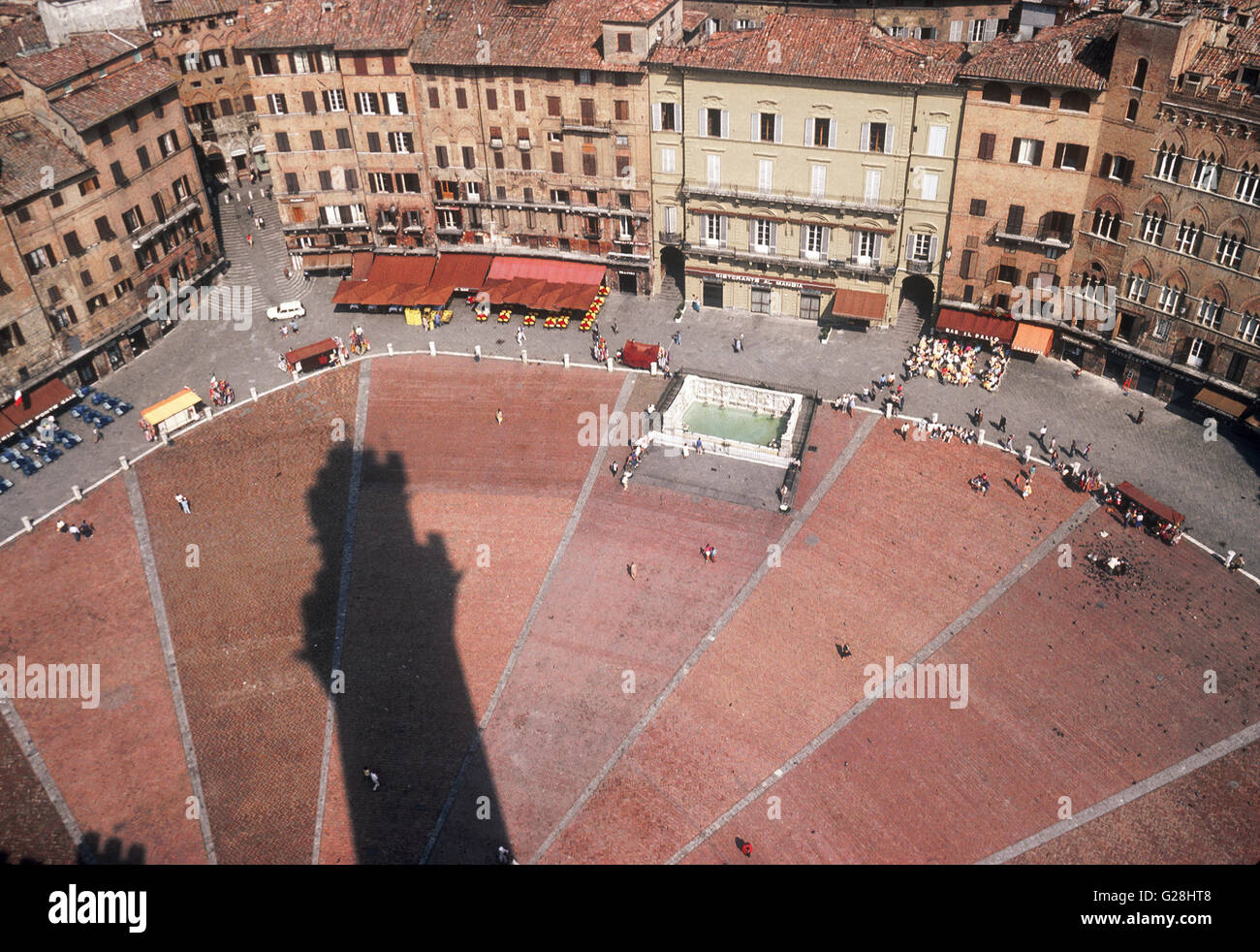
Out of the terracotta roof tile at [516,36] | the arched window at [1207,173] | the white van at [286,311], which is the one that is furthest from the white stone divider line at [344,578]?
the arched window at [1207,173]

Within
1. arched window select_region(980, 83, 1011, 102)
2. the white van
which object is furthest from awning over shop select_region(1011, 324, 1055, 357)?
the white van

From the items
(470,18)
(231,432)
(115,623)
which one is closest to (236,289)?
(231,432)

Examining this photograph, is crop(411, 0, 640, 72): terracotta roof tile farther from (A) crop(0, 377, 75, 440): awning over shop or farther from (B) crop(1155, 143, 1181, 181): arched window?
(B) crop(1155, 143, 1181, 181): arched window

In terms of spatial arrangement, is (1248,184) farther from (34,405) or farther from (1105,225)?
(34,405)

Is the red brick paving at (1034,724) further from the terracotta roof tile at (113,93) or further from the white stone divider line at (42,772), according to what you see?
the terracotta roof tile at (113,93)

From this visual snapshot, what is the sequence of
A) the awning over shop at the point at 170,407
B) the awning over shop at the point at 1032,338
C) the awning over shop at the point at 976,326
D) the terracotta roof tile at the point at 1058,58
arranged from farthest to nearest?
the awning over shop at the point at 976,326
the awning over shop at the point at 1032,338
the awning over shop at the point at 170,407
the terracotta roof tile at the point at 1058,58

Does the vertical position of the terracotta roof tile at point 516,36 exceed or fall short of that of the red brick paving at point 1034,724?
Answer: it exceeds it
